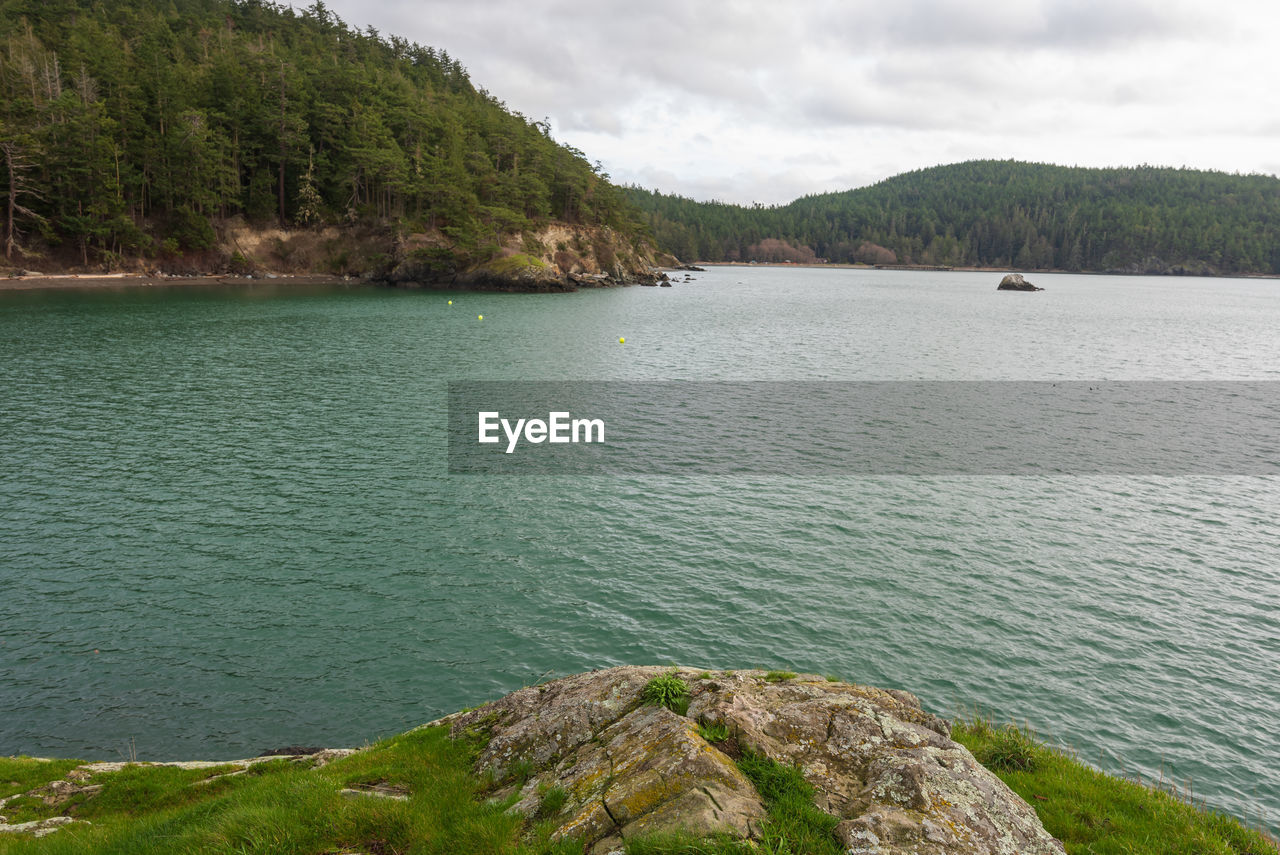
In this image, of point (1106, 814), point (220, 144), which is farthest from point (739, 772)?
point (220, 144)

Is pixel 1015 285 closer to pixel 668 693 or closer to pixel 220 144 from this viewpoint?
pixel 220 144

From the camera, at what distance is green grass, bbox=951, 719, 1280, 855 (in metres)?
8.83

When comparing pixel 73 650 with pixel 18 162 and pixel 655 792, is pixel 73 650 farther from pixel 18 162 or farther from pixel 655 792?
pixel 18 162

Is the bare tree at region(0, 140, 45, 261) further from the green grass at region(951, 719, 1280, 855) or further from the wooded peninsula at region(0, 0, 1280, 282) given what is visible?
the green grass at region(951, 719, 1280, 855)

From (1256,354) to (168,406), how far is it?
10584 centimetres

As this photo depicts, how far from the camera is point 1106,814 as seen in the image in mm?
9625

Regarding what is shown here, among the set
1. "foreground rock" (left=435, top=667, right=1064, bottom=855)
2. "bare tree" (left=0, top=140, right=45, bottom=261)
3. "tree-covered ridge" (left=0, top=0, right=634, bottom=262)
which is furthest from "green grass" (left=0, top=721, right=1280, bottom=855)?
"tree-covered ridge" (left=0, top=0, right=634, bottom=262)

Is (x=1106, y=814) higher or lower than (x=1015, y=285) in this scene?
lower

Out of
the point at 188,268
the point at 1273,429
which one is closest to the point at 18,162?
the point at 188,268

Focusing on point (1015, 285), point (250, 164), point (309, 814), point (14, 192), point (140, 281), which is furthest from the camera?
point (1015, 285)

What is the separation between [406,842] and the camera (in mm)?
7793

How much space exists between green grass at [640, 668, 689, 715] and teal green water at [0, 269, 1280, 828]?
28.9ft

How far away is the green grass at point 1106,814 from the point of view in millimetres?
8828

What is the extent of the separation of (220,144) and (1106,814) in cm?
13701
